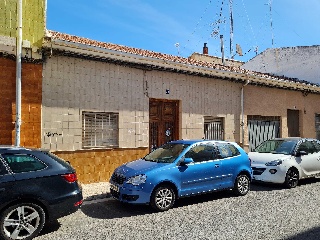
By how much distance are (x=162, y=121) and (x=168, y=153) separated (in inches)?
157

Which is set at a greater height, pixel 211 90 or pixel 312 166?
pixel 211 90

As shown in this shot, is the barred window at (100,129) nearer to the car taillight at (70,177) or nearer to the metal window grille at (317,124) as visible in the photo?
the car taillight at (70,177)

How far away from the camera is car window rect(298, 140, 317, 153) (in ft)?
31.0

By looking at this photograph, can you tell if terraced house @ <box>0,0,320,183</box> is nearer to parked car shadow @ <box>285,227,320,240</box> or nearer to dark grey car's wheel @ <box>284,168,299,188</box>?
dark grey car's wheel @ <box>284,168,299,188</box>

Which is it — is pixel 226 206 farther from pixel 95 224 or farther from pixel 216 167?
pixel 95 224

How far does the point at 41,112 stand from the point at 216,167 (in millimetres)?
5099

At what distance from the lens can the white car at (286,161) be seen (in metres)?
8.54

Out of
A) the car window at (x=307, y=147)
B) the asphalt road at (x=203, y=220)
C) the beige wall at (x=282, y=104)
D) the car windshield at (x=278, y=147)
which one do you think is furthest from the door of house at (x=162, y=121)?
the car window at (x=307, y=147)

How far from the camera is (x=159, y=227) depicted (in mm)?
5168

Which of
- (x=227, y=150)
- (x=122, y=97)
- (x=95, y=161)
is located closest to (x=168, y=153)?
(x=227, y=150)

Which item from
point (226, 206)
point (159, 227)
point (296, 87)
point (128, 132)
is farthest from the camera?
point (296, 87)

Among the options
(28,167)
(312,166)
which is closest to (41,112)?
(28,167)

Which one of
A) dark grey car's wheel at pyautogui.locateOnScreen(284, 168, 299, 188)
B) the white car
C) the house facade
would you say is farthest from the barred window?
the house facade

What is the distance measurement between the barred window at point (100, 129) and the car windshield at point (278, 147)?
5.06 metres
